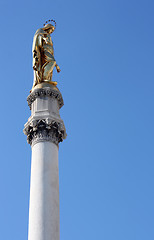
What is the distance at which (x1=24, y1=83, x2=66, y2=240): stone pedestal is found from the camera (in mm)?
19656

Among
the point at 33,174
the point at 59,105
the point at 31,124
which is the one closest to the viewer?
the point at 33,174

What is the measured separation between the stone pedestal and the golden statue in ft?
2.20

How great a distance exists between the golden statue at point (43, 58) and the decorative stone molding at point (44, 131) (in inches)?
111

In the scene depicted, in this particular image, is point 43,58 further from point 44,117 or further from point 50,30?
point 44,117

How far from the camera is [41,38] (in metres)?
26.2

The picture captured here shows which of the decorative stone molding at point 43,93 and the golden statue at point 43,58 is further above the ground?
the golden statue at point 43,58

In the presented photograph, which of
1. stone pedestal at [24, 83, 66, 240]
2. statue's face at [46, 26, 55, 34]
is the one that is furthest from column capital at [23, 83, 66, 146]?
statue's face at [46, 26, 55, 34]

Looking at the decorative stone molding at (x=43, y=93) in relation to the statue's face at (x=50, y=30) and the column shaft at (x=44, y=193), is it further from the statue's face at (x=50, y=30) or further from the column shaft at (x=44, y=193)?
the statue's face at (x=50, y=30)

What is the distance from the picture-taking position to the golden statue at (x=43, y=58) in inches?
986

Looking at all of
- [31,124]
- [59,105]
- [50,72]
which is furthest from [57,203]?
[50,72]

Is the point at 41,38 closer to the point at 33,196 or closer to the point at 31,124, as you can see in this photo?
the point at 31,124

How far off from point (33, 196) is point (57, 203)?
108 cm

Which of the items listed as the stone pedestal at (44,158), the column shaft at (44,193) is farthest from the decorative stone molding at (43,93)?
the column shaft at (44,193)

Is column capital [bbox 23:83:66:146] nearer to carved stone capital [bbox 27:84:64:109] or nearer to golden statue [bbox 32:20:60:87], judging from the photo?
carved stone capital [bbox 27:84:64:109]
